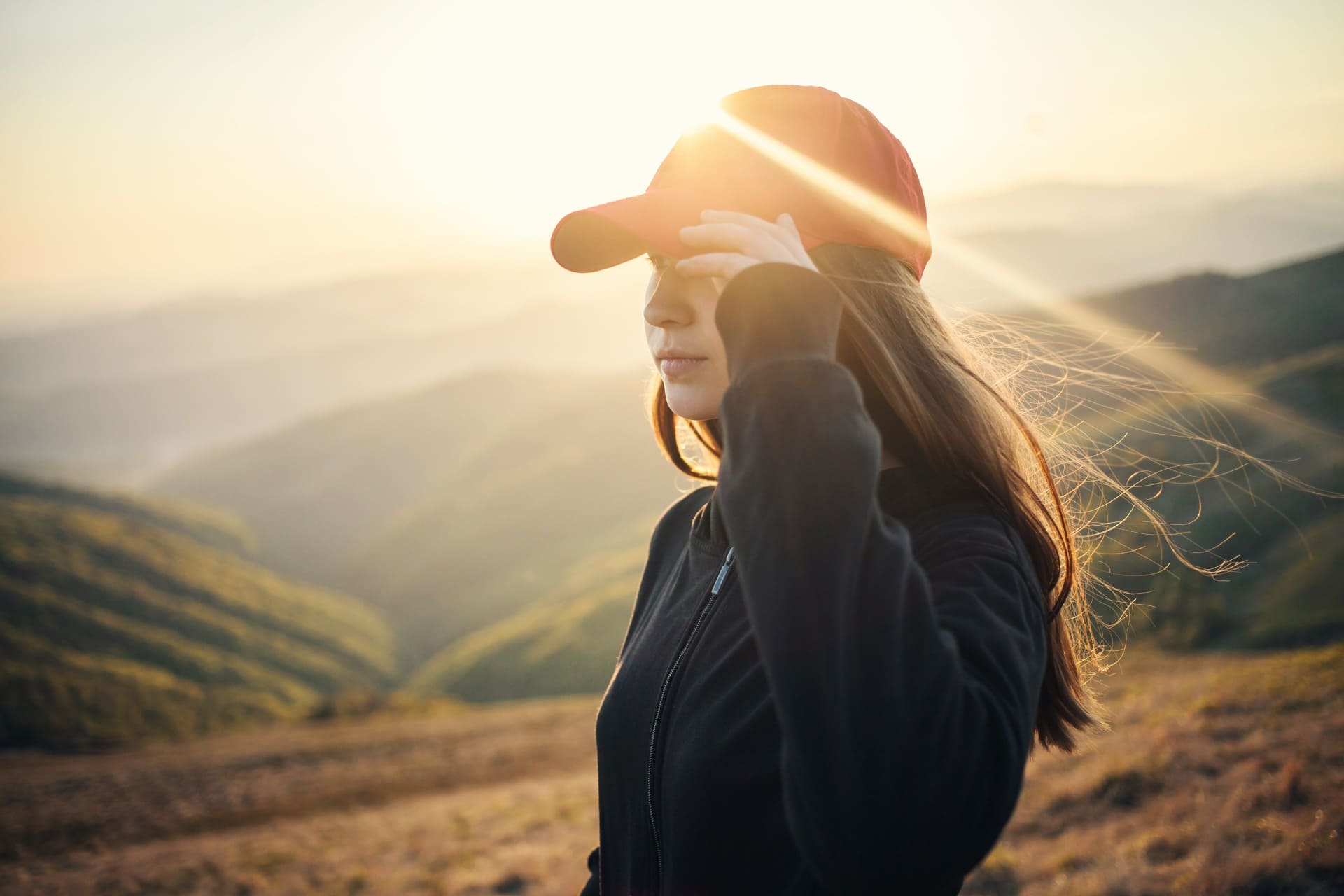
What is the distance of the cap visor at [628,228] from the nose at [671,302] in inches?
2.0

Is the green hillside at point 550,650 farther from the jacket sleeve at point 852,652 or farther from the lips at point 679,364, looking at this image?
the jacket sleeve at point 852,652

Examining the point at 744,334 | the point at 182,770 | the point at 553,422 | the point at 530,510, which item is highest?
the point at 553,422

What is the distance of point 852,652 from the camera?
1.12 m

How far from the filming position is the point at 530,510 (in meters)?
103

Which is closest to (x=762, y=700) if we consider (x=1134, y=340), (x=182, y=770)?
(x=1134, y=340)

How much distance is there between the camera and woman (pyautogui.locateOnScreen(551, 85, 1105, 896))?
44.4 inches

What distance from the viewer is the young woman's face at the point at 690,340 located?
159 cm

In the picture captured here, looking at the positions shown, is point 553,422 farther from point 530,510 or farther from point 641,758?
point 641,758

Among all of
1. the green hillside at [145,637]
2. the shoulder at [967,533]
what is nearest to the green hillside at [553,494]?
the shoulder at [967,533]

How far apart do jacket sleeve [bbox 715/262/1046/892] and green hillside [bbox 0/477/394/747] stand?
46.0m

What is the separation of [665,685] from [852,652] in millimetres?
806

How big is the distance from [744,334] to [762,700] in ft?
2.31

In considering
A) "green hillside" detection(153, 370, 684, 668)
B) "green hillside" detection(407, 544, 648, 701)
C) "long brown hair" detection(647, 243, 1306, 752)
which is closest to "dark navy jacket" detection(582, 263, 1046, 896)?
"long brown hair" detection(647, 243, 1306, 752)

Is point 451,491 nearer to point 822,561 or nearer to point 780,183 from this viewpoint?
point 780,183
